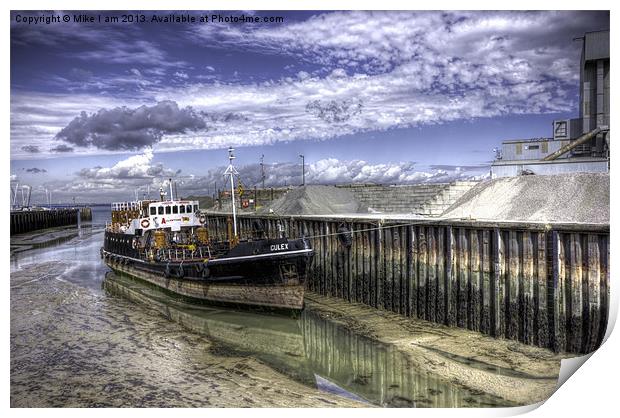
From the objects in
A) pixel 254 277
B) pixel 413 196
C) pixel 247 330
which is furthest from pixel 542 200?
pixel 413 196

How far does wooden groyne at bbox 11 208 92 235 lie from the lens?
68.0m

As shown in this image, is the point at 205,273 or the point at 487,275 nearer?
the point at 487,275

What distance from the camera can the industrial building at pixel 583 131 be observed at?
30.9 m

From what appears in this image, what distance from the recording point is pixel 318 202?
33.3 meters

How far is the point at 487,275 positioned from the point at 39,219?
8259cm

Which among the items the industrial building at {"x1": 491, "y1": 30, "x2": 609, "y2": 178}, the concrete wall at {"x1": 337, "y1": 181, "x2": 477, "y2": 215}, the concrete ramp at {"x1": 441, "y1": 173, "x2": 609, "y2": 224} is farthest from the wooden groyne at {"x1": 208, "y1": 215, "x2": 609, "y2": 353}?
the industrial building at {"x1": 491, "y1": 30, "x2": 609, "y2": 178}

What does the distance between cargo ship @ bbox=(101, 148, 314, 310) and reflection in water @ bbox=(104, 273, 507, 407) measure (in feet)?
2.74

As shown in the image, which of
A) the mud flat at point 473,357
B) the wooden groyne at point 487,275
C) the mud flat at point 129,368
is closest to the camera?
the mud flat at point 129,368

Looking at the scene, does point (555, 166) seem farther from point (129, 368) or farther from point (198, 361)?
point (129, 368)

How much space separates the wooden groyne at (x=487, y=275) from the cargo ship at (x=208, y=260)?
2.71m

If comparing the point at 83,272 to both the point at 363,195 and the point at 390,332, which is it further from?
the point at 390,332

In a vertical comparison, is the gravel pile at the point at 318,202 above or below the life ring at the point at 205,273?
above

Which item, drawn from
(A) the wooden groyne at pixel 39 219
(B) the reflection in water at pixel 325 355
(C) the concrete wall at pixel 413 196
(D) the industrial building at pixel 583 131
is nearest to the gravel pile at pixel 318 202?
(C) the concrete wall at pixel 413 196

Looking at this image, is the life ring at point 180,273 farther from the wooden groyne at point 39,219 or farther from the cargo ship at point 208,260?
the wooden groyne at point 39,219
